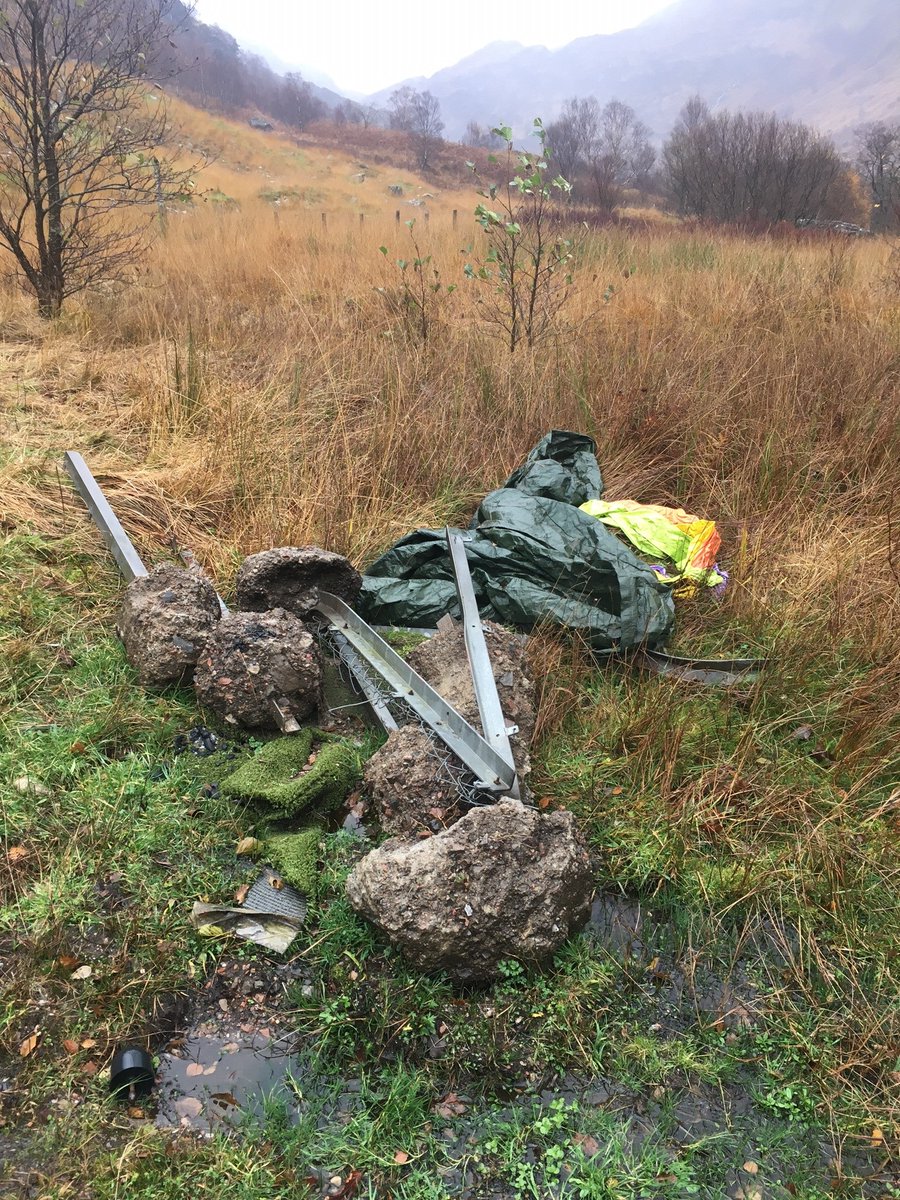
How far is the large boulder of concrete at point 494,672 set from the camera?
2.60 m

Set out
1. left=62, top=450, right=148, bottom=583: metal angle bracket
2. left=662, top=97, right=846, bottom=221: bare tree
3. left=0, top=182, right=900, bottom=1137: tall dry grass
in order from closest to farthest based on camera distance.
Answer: left=0, top=182, right=900, bottom=1137: tall dry grass < left=62, top=450, right=148, bottom=583: metal angle bracket < left=662, top=97, right=846, bottom=221: bare tree

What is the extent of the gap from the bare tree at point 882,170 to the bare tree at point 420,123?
19097mm

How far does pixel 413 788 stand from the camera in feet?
7.40

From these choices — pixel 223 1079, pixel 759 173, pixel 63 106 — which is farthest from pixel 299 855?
pixel 759 173

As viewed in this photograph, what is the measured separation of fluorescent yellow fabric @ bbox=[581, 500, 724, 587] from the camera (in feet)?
11.2

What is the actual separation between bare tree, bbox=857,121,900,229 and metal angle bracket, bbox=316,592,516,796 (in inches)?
595

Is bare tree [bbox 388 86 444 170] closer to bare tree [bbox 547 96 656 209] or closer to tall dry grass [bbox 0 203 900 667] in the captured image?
bare tree [bbox 547 96 656 209]

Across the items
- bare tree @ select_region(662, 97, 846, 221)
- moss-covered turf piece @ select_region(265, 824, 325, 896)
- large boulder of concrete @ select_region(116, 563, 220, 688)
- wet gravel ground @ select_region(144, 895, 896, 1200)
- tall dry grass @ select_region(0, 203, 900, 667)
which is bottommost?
wet gravel ground @ select_region(144, 895, 896, 1200)

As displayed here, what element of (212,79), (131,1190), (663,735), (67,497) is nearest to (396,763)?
(663,735)

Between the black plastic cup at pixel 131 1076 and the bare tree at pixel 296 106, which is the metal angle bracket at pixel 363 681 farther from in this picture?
the bare tree at pixel 296 106

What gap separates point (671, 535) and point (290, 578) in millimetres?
1829

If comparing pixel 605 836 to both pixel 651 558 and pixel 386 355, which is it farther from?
pixel 386 355

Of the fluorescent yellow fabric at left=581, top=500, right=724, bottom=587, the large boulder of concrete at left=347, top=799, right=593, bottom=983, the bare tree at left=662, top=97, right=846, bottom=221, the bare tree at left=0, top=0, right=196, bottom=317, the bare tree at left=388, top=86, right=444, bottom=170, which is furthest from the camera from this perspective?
the bare tree at left=388, top=86, right=444, bottom=170

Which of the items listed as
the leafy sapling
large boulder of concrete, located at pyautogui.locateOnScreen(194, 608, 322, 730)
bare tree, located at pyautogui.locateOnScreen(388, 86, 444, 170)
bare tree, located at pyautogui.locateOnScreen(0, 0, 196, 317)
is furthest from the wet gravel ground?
bare tree, located at pyautogui.locateOnScreen(388, 86, 444, 170)
